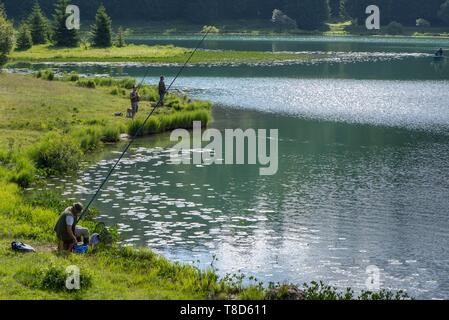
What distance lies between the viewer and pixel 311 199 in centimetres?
3300

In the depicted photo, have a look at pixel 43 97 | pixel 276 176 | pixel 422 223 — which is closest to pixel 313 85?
pixel 43 97

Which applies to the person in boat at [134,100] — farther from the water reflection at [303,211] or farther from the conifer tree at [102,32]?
the conifer tree at [102,32]

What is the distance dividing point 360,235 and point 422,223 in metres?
3.26

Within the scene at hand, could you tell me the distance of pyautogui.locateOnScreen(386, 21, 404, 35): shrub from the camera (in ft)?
642

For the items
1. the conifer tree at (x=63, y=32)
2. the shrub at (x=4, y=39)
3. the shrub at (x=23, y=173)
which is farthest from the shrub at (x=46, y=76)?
the conifer tree at (x=63, y=32)

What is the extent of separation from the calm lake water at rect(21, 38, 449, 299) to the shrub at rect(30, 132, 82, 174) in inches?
49.2

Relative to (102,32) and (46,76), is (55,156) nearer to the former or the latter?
(46,76)

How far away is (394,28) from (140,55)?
107 meters

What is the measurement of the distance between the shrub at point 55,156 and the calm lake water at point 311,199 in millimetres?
1250

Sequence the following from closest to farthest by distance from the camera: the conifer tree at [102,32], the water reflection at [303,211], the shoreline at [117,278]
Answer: the shoreline at [117,278], the water reflection at [303,211], the conifer tree at [102,32]

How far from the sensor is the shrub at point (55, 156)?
3641 cm

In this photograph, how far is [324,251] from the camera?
25469mm

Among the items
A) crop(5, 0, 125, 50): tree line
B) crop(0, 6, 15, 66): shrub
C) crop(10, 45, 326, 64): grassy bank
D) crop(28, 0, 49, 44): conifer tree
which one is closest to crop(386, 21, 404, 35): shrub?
crop(10, 45, 326, 64): grassy bank

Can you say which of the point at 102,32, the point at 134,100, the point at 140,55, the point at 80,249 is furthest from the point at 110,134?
the point at 102,32
